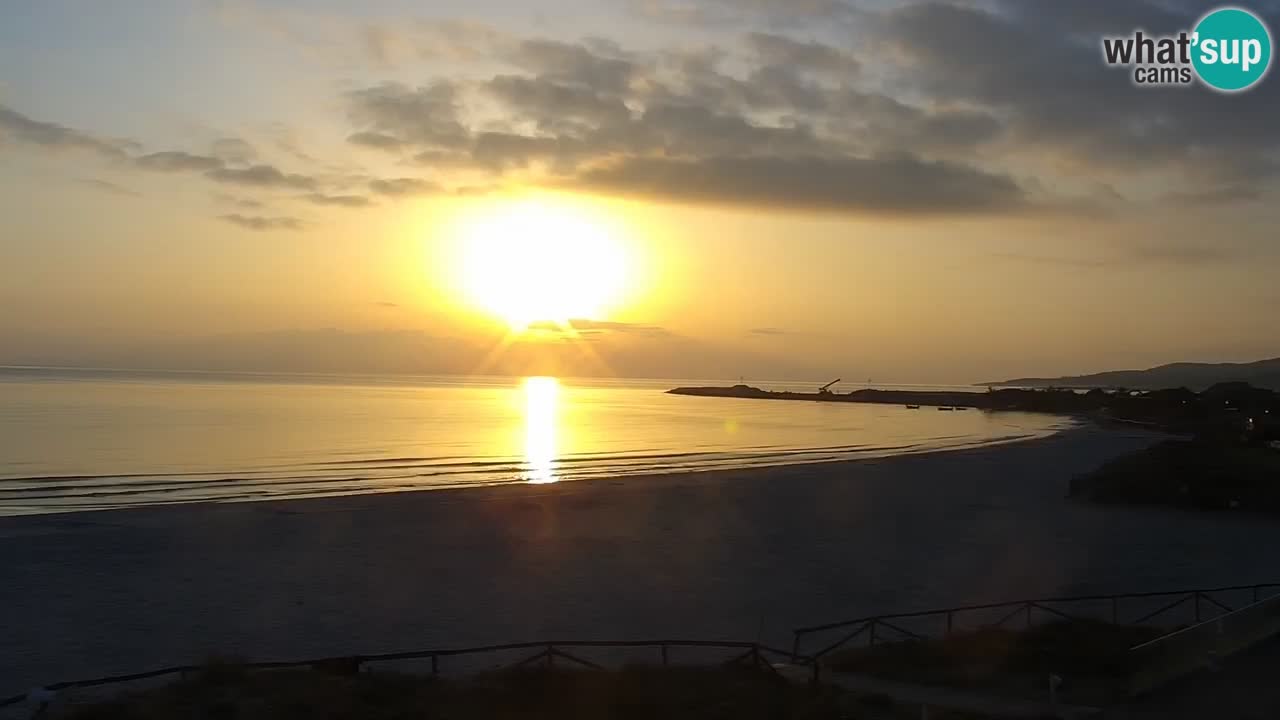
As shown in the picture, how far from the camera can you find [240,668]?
12234mm

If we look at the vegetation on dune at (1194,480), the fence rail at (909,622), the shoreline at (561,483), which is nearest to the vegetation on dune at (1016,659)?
the fence rail at (909,622)

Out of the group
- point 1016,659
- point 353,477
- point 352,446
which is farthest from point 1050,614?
point 352,446

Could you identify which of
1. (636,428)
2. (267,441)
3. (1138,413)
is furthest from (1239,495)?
(1138,413)

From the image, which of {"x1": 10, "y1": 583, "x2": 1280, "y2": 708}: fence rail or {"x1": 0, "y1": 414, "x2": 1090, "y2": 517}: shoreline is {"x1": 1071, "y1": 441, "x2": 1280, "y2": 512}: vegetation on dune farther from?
{"x1": 10, "y1": 583, "x2": 1280, "y2": 708}: fence rail

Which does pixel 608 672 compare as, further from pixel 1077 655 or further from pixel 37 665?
pixel 37 665

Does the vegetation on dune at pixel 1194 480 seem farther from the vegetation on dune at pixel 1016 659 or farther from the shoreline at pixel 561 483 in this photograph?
the vegetation on dune at pixel 1016 659

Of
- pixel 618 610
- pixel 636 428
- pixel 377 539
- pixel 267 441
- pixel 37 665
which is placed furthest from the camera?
pixel 636 428

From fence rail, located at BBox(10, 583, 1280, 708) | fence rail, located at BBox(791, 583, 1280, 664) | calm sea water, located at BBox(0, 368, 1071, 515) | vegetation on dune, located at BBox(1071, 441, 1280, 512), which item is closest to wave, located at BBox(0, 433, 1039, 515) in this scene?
calm sea water, located at BBox(0, 368, 1071, 515)

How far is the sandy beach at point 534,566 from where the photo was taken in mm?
17922

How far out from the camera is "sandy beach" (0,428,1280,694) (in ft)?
58.8

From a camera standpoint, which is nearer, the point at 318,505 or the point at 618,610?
the point at 618,610

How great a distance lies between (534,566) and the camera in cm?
2420

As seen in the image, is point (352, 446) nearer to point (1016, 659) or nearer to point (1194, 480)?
point (1194, 480)

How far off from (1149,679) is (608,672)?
7090 mm
